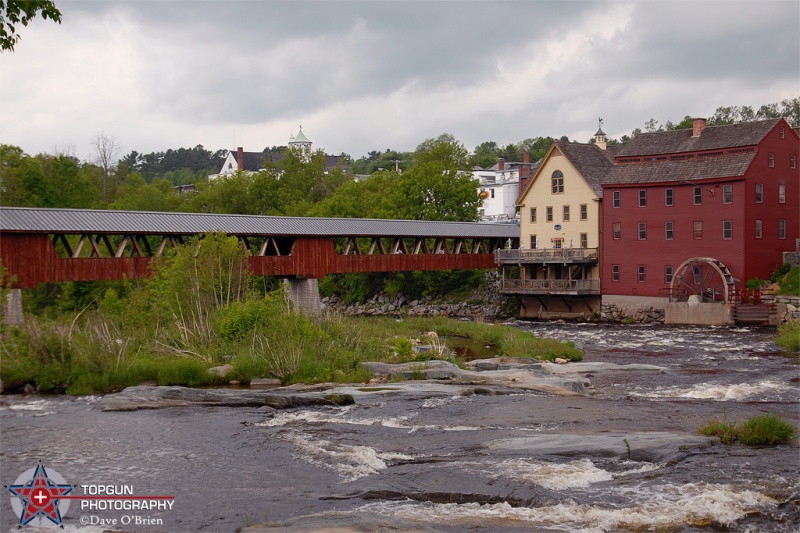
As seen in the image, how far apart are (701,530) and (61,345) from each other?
1617 centimetres

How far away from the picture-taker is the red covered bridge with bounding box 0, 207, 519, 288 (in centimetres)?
3281

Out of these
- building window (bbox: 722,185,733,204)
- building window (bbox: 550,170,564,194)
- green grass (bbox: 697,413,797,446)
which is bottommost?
green grass (bbox: 697,413,797,446)

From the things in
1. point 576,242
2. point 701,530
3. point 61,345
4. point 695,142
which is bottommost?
point 701,530

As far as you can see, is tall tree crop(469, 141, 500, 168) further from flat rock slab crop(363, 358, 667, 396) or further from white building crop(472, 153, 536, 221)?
flat rock slab crop(363, 358, 667, 396)

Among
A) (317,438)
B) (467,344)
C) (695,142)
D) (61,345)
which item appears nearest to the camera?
(317,438)

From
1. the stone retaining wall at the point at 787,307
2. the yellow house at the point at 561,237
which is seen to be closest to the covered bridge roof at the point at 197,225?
the yellow house at the point at 561,237

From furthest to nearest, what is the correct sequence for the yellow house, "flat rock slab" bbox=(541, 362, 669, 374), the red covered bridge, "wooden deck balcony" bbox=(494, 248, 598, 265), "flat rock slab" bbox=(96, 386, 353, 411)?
1. the yellow house
2. "wooden deck balcony" bbox=(494, 248, 598, 265)
3. the red covered bridge
4. "flat rock slab" bbox=(541, 362, 669, 374)
5. "flat rock slab" bbox=(96, 386, 353, 411)

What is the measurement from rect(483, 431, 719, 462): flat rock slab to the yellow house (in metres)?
33.0

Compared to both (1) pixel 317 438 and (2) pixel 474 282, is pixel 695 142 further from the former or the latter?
(1) pixel 317 438

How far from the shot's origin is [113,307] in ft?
90.3

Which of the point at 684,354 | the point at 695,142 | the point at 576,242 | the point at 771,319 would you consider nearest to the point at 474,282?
the point at 576,242

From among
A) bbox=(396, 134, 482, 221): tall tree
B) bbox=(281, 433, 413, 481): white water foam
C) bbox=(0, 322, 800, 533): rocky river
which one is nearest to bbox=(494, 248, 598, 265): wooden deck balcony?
bbox=(396, 134, 482, 221): tall tree

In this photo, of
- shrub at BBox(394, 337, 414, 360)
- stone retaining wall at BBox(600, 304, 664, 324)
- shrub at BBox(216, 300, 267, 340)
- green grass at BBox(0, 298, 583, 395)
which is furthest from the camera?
stone retaining wall at BBox(600, 304, 664, 324)

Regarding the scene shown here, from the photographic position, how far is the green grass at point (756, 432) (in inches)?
564
